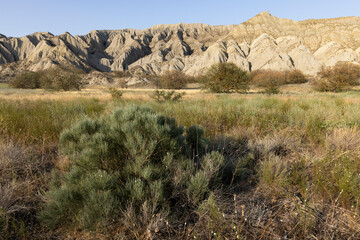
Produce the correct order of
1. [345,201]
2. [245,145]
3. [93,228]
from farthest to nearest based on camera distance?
[245,145]
[345,201]
[93,228]

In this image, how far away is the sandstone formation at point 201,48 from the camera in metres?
90.3

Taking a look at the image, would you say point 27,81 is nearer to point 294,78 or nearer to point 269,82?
point 269,82

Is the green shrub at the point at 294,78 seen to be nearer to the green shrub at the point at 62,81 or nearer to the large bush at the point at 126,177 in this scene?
the green shrub at the point at 62,81

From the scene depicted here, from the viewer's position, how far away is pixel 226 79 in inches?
1240

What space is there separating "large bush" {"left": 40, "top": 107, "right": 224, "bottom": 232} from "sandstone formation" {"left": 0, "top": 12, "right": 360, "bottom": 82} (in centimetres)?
10080

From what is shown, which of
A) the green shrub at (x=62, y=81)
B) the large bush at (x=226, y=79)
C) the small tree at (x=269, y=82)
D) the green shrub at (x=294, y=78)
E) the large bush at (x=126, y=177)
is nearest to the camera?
the large bush at (x=126, y=177)

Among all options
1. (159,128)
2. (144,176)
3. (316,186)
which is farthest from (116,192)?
(316,186)

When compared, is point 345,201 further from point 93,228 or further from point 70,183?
point 70,183

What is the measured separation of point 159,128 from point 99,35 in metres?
205

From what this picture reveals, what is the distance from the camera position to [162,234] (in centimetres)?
178

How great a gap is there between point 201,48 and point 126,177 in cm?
16128

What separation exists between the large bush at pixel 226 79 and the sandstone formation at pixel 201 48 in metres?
67.8

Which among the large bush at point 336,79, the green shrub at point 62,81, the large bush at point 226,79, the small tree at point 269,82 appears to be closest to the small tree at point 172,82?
the small tree at point 269,82

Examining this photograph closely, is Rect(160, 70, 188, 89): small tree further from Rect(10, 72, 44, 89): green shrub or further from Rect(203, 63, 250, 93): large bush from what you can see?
Rect(10, 72, 44, 89): green shrub
